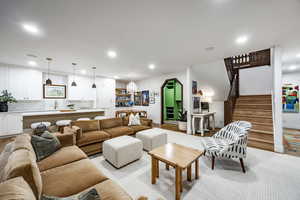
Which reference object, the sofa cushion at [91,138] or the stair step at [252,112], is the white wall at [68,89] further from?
the stair step at [252,112]

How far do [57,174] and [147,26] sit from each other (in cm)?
261

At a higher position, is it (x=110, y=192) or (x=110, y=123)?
(x=110, y=123)

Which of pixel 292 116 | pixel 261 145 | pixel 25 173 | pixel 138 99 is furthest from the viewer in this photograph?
pixel 138 99

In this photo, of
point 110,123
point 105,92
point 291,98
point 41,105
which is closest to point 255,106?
point 291,98

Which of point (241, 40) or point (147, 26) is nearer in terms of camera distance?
point (147, 26)

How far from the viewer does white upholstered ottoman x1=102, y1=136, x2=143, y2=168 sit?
222 cm

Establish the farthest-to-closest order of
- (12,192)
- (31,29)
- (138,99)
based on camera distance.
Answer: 1. (138,99)
2. (31,29)
3. (12,192)

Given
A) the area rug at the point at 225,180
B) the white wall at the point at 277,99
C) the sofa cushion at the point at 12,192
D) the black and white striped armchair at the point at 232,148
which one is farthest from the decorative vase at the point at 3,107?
the white wall at the point at 277,99

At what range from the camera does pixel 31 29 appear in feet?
7.20

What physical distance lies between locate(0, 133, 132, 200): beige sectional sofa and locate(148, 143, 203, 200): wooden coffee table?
796 mm

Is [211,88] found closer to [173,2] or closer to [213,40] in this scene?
[213,40]

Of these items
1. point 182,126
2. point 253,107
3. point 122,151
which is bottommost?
point 182,126

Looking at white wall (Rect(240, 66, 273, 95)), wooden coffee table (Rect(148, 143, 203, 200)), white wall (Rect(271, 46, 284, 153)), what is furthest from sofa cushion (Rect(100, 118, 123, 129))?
white wall (Rect(240, 66, 273, 95))

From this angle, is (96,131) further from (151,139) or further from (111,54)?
(111,54)
